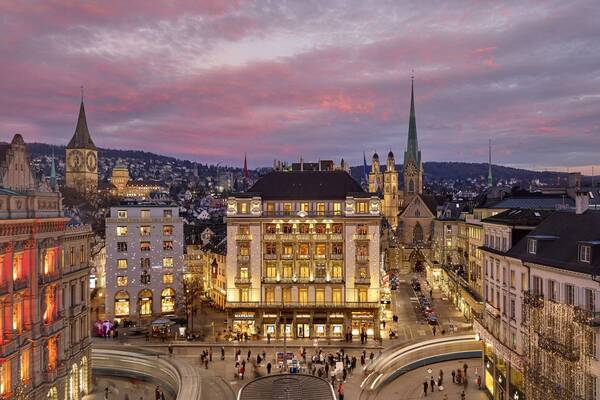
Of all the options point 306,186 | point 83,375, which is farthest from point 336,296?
point 83,375

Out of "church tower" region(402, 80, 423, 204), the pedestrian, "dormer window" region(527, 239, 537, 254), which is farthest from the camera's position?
"church tower" region(402, 80, 423, 204)

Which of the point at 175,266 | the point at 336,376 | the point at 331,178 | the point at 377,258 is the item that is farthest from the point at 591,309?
the point at 175,266

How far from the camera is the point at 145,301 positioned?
78812 mm

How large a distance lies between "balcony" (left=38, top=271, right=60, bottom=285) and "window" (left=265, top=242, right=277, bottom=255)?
30712mm

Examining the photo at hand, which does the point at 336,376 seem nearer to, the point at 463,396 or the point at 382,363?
the point at 382,363

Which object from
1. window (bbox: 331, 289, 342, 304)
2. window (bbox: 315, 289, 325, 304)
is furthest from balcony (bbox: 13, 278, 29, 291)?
window (bbox: 331, 289, 342, 304)

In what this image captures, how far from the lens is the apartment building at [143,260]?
254 ft

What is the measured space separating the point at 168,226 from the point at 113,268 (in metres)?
9.32

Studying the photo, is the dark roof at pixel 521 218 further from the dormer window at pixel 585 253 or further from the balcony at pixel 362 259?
the balcony at pixel 362 259

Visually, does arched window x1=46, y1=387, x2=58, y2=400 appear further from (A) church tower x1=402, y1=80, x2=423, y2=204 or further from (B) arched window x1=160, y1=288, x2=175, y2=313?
(A) church tower x1=402, y1=80, x2=423, y2=204

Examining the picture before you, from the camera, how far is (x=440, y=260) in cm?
11225

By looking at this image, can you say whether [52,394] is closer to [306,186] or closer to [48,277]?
[48,277]

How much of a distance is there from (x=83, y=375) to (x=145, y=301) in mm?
27592

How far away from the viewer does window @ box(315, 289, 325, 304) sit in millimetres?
71250
